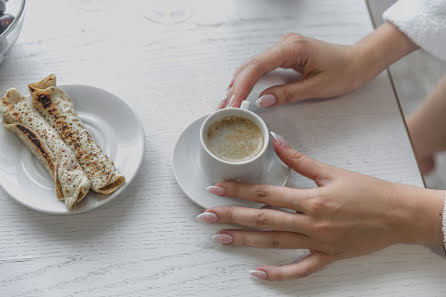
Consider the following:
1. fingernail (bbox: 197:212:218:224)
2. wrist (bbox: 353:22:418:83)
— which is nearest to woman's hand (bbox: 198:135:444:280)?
fingernail (bbox: 197:212:218:224)

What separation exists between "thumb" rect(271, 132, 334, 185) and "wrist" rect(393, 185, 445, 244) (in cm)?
15

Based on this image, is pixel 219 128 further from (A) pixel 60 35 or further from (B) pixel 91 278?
(A) pixel 60 35

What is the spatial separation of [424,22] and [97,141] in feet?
2.64

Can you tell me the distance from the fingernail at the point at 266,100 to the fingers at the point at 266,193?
22 centimetres

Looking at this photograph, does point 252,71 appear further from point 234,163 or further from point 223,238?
point 223,238

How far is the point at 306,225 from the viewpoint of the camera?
72 cm

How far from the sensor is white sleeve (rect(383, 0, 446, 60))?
885 mm

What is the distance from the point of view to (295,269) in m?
0.71

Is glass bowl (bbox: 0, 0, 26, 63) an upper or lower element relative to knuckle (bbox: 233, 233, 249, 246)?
upper

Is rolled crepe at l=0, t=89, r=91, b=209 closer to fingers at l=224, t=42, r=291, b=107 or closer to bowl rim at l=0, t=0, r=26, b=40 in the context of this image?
bowl rim at l=0, t=0, r=26, b=40

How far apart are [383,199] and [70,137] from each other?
64 centimetres

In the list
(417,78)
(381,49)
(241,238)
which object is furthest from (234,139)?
(417,78)

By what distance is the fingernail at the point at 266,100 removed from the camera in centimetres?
86

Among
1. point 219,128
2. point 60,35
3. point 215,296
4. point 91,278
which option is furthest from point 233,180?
point 60,35
